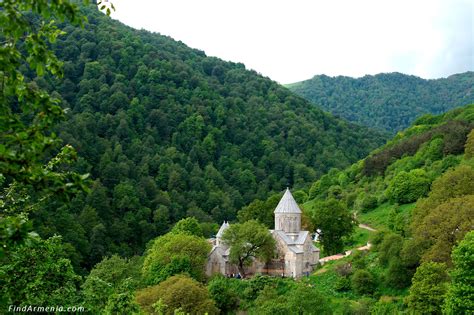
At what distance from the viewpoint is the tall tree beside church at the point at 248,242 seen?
50469 millimetres

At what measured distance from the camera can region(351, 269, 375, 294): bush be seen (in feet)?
135

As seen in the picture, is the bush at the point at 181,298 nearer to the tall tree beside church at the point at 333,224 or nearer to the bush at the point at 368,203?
the tall tree beside church at the point at 333,224

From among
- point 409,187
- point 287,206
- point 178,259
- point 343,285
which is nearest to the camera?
point 343,285

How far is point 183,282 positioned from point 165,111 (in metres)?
85.3

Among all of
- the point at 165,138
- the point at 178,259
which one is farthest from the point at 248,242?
the point at 165,138

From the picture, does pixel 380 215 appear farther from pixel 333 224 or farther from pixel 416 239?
pixel 416 239

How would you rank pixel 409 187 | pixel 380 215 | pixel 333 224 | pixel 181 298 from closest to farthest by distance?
pixel 181 298 → pixel 333 224 → pixel 409 187 → pixel 380 215

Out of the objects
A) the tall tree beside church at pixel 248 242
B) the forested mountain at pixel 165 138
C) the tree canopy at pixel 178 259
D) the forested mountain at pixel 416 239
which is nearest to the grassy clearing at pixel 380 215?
the forested mountain at pixel 416 239

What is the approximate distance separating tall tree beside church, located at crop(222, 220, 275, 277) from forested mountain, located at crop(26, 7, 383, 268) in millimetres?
25025

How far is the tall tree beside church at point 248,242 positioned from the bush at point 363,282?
→ 1085 cm

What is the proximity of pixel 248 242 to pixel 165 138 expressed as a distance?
70.8 meters

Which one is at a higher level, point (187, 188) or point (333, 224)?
point (187, 188)

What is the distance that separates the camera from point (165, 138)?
118688 mm

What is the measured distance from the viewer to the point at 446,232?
36.4 metres
